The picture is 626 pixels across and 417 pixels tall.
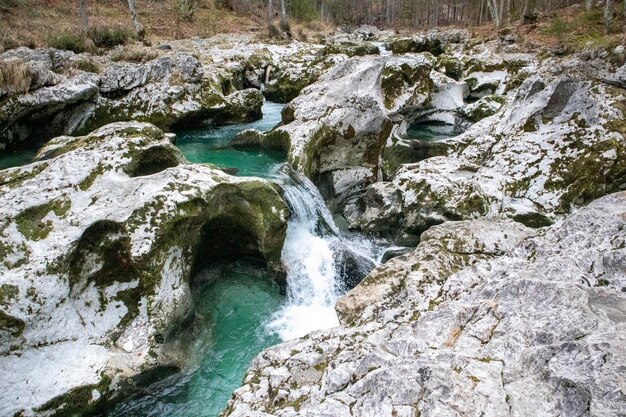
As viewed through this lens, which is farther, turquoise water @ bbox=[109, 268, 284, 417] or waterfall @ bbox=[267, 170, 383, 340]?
waterfall @ bbox=[267, 170, 383, 340]

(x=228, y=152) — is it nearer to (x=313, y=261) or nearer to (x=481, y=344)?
(x=313, y=261)

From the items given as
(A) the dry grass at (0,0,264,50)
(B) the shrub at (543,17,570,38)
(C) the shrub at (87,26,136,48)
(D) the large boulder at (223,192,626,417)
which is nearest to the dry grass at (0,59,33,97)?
(A) the dry grass at (0,0,264,50)

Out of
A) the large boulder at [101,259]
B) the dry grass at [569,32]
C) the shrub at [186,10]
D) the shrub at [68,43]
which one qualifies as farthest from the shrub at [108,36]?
the dry grass at [569,32]

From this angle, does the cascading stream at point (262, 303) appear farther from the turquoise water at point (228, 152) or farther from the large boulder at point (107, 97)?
the large boulder at point (107, 97)

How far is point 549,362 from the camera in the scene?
381 centimetres

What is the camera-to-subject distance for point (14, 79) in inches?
533

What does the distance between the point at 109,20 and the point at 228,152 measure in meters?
29.8

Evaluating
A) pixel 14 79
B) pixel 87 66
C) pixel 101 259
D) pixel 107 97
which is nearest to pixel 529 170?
pixel 101 259

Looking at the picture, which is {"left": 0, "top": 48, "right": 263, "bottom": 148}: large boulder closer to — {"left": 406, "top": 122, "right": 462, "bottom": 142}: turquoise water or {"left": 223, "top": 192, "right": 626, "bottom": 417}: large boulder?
{"left": 406, "top": 122, "right": 462, "bottom": 142}: turquoise water

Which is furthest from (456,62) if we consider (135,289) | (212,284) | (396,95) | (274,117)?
(135,289)

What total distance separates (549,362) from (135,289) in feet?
22.4

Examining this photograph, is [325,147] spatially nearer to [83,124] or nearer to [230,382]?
[230,382]

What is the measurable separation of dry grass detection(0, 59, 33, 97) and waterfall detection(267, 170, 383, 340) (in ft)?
31.0

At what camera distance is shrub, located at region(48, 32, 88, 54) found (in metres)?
22.5
